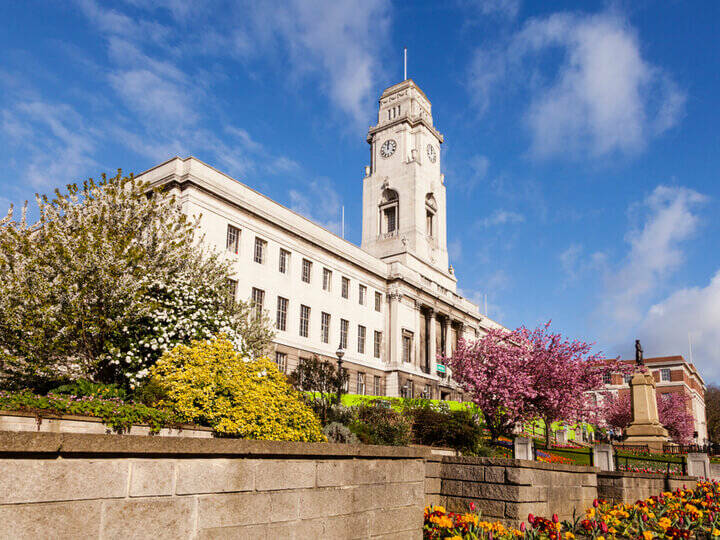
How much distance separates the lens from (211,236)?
3778cm

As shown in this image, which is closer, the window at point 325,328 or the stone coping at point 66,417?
the stone coping at point 66,417

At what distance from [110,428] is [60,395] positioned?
2.77 m

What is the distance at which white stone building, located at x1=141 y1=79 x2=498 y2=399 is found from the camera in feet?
131

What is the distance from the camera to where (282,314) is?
42938mm

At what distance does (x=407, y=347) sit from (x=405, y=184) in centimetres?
2040

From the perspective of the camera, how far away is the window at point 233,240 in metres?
39.3

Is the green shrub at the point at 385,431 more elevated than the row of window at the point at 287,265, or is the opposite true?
the row of window at the point at 287,265

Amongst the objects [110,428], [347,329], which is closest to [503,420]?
[347,329]

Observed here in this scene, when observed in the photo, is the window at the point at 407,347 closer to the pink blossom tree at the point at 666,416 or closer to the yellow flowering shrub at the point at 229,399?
the pink blossom tree at the point at 666,416

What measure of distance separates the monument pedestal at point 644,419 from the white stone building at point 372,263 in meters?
21.2

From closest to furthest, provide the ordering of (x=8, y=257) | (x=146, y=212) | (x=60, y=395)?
A: (x=60, y=395) < (x=8, y=257) < (x=146, y=212)

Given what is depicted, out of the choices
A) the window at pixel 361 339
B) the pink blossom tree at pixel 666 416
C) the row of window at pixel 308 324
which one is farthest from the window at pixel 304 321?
the pink blossom tree at pixel 666 416

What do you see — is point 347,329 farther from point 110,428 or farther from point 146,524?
point 146,524

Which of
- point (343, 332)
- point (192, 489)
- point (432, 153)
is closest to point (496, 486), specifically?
point (192, 489)
